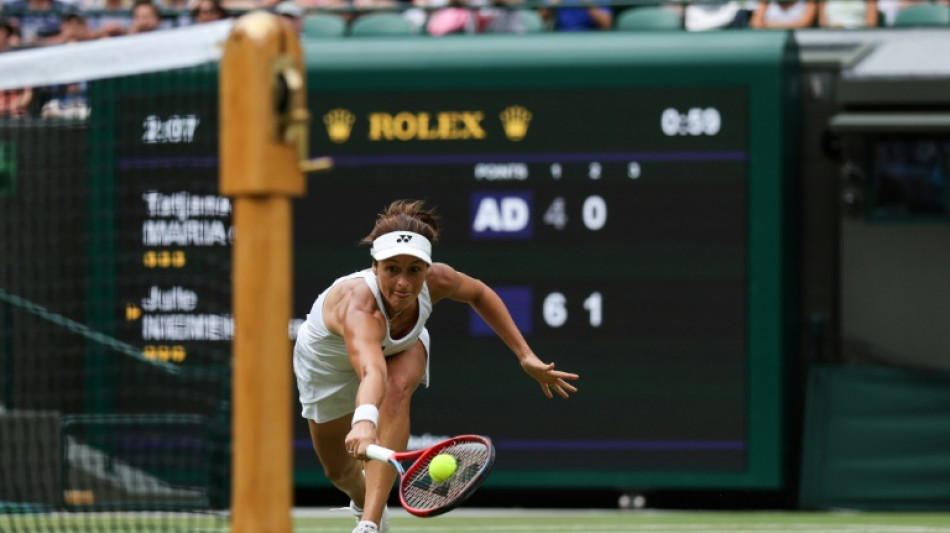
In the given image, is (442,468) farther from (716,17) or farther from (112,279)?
(716,17)

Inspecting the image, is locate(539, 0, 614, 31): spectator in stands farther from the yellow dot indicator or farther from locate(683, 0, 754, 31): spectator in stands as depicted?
the yellow dot indicator

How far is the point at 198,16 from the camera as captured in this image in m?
13.7

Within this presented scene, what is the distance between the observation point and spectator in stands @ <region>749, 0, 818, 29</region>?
14125 millimetres

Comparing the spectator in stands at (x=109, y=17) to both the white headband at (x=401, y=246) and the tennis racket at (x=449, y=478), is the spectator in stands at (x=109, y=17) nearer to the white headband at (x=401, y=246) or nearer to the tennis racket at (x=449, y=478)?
the white headband at (x=401, y=246)

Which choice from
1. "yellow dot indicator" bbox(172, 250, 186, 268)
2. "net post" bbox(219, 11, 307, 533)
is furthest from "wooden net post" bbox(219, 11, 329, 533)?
"yellow dot indicator" bbox(172, 250, 186, 268)

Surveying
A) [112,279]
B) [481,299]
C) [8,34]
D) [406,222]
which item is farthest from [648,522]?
[8,34]

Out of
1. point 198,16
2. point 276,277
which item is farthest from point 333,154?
point 276,277

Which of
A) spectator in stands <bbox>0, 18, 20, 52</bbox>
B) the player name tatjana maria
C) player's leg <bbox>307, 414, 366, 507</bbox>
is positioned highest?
spectator in stands <bbox>0, 18, 20, 52</bbox>

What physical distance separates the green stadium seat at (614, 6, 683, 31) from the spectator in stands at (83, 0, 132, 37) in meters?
3.65

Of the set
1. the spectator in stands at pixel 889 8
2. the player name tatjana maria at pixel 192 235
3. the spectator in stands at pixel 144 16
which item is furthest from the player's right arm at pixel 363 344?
the spectator in stands at pixel 889 8

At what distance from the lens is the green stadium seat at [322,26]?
1430 cm

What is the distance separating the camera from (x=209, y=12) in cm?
1366

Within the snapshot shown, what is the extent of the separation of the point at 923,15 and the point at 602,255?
3070 mm

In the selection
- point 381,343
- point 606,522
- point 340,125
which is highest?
point 340,125
